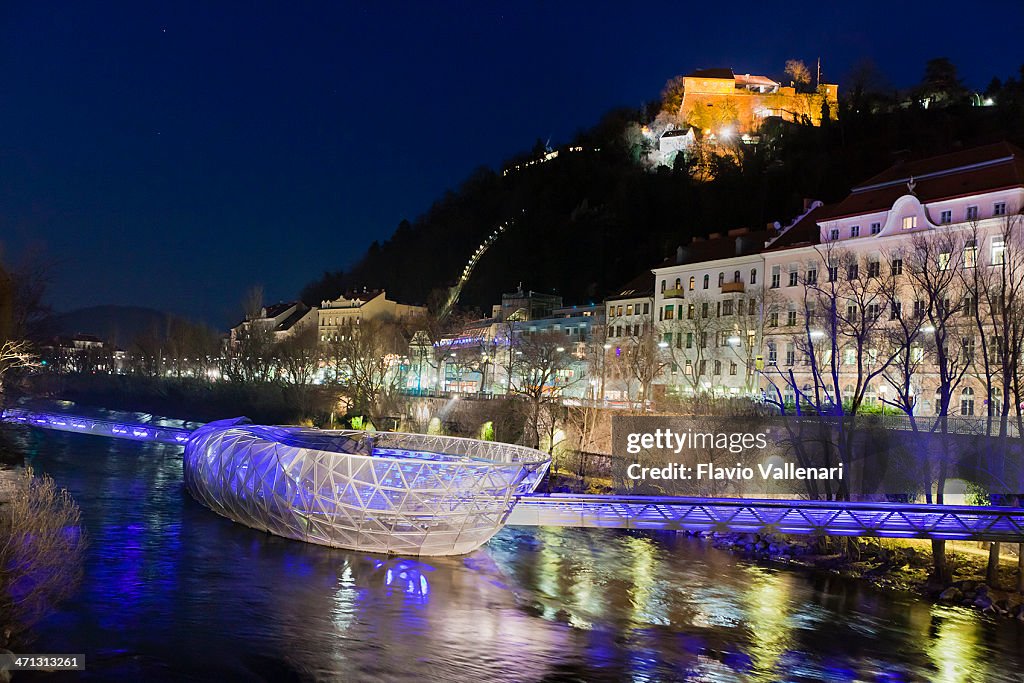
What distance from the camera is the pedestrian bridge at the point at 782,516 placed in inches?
1061

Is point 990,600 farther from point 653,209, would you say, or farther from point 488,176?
point 488,176

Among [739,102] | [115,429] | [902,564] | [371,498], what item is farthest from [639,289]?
[739,102]

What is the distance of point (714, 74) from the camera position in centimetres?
12325

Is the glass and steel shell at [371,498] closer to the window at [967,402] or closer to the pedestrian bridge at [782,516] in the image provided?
the pedestrian bridge at [782,516]

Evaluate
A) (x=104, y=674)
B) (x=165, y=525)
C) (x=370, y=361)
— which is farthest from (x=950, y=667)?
(x=370, y=361)

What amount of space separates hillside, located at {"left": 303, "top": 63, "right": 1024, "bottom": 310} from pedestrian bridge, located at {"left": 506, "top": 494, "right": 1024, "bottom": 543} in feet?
168

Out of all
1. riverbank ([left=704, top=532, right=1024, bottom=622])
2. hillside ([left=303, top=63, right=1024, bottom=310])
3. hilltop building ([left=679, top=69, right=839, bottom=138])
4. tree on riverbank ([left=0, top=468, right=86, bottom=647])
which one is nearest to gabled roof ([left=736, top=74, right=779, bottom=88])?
hilltop building ([left=679, top=69, right=839, bottom=138])

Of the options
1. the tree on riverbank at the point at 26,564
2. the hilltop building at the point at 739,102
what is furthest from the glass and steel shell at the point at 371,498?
the hilltop building at the point at 739,102

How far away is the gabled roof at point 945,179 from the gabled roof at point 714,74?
67879 mm

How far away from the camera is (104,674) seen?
55.3 ft

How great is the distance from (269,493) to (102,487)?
40.7ft

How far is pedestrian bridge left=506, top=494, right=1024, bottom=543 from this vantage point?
26938mm

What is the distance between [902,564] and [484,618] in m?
17.2

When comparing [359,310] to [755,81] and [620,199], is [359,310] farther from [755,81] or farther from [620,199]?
[755,81]
